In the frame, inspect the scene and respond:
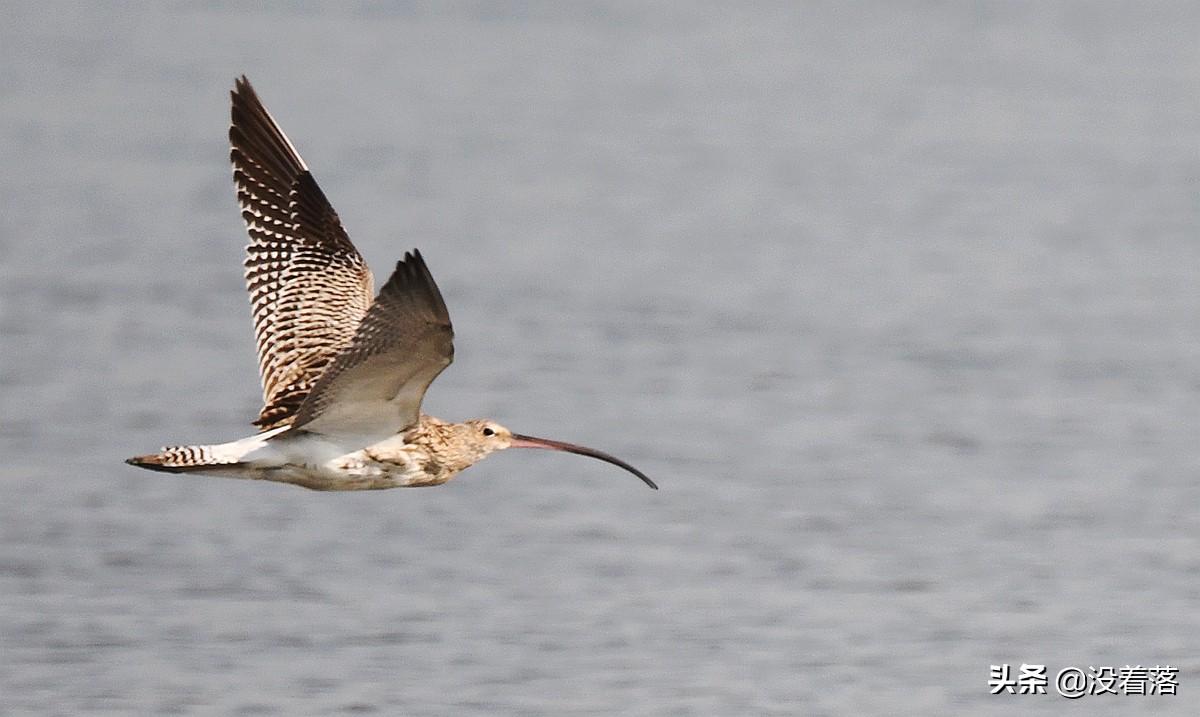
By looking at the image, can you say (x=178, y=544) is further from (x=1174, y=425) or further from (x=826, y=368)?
(x=1174, y=425)

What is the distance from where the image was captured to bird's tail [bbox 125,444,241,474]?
6.64m

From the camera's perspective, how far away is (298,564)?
8633 millimetres

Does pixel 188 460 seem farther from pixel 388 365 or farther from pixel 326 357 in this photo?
pixel 326 357

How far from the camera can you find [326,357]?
25.3 ft

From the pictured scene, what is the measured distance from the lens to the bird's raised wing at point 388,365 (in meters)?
6.01

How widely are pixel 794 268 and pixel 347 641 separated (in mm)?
5599

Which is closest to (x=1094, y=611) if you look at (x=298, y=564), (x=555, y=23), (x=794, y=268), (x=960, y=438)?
(x=960, y=438)

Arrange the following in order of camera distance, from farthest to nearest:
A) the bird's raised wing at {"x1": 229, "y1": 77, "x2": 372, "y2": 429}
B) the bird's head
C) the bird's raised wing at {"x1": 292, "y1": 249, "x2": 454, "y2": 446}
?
the bird's raised wing at {"x1": 229, "y1": 77, "x2": 372, "y2": 429}
the bird's head
the bird's raised wing at {"x1": 292, "y1": 249, "x2": 454, "y2": 446}

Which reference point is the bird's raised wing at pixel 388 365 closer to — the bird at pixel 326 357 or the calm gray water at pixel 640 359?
the bird at pixel 326 357

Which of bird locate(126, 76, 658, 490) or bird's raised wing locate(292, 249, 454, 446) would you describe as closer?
bird's raised wing locate(292, 249, 454, 446)

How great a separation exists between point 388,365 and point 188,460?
2.21 ft

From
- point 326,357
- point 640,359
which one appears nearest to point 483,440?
point 326,357

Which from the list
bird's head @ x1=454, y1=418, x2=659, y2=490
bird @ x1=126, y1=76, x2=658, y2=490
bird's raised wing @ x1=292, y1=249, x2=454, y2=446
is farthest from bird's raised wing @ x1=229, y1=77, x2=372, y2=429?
bird's raised wing @ x1=292, y1=249, x2=454, y2=446

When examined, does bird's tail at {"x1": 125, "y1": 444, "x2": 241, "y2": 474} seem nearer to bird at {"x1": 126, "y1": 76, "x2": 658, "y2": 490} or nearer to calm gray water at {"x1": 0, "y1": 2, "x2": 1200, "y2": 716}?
bird at {"x1": 126, "y1": 76, "x2": 658, "y2": 490}
